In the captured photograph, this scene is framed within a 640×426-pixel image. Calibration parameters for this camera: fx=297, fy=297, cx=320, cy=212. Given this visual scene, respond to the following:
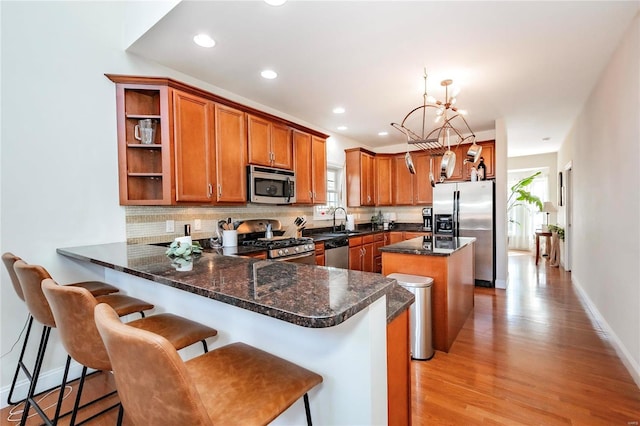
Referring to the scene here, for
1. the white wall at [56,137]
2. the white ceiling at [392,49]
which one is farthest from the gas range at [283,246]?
the white ceiling at [392,49]

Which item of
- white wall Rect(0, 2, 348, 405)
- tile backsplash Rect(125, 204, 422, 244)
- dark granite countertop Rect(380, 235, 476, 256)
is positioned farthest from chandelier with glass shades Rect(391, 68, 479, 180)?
white wall Rect(0, 2, 348, 405)

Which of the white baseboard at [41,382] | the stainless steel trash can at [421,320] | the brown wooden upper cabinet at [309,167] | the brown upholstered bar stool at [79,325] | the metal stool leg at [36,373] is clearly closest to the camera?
the brown upholstered bar stool at [79,325]

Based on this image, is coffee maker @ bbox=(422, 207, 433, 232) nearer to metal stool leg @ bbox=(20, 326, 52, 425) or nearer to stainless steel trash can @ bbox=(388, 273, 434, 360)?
stainless steel trash can @ bbox=(388, 273, 434, 360)

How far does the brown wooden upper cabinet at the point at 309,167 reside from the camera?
155 inches

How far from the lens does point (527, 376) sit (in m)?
2.17

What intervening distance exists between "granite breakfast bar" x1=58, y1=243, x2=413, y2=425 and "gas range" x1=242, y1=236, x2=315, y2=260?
1395 millimetres

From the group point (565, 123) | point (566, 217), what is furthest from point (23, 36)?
point (566, 217)

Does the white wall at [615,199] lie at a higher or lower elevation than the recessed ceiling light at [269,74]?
lower

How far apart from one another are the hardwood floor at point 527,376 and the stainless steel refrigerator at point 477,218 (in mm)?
1183

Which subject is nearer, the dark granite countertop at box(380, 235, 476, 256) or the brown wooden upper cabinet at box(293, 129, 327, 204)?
the dark granite countertop at box(380, 235, 476, 256)

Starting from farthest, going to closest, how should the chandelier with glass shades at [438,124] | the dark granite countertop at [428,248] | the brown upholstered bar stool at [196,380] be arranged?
the chandelier with glass shades at [438,124] → the dark granite countertop at [428,248] → the brown upholstered bar stool at [196,380]

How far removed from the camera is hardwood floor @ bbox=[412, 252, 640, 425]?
1.79 meters

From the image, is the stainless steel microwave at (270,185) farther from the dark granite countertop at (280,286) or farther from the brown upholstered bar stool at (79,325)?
the brown upholstered bar stool at (79,325)

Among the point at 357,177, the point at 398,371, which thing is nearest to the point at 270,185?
the point at 357,177
